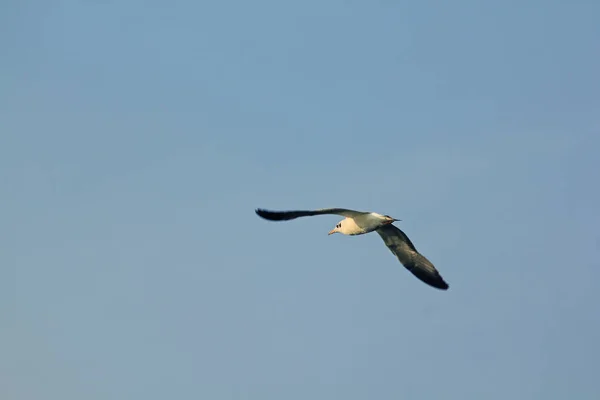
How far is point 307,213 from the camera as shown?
38812mm

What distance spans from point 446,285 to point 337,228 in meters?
4.81

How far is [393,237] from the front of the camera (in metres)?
44.8

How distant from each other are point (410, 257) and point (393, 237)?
1.10 m

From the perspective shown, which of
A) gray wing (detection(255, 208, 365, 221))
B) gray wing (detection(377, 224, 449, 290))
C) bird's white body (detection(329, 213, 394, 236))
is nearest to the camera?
gray wing (detection(255, 208, 365, 221))

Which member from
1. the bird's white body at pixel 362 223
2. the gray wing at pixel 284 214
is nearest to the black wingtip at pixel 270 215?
the gray wing at pixel 284 214

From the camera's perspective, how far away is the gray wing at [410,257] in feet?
146

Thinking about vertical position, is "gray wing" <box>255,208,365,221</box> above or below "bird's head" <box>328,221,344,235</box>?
below

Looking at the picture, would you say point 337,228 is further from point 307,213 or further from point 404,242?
point 307,213

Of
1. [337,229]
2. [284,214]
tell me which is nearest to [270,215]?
[284,214]

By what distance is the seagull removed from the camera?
42688mm

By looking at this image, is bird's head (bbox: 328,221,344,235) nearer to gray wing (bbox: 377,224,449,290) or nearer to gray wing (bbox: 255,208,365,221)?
gray wing (bbox: 377,224,449,290)

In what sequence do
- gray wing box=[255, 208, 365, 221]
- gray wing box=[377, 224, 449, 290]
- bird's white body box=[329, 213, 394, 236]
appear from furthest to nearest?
gray wing box=[377, 224, 449, 290]
bird's white body box=[329, 213, 394, 236]
gray wing box=[255, 208, 365, 221]

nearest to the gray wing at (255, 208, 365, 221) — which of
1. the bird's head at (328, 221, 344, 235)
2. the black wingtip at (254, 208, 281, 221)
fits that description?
the black wingtip at (254, 208, 281, 221)

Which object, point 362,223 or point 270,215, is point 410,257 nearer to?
point 362,223
